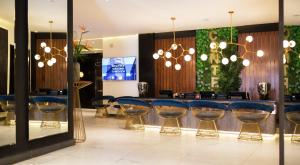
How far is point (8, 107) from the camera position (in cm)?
480

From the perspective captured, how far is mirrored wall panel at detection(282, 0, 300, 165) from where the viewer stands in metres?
4.20

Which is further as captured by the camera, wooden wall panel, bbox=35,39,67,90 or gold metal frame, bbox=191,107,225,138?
gold metal frame, bbox=191,107,225,138

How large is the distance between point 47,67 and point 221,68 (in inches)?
236

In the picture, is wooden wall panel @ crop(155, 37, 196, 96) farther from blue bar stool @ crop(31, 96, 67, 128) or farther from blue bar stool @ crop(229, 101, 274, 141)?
blue bar stool @ crop(31, 96, 67, 128)

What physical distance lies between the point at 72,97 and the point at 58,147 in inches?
39.3

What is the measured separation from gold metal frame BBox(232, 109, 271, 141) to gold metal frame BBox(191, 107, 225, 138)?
449 mm

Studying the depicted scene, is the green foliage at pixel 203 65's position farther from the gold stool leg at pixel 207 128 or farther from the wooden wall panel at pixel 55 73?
the wooden wall panel at pixel 55 73

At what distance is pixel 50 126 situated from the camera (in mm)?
5711

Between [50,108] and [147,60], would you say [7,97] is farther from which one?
[147,60]

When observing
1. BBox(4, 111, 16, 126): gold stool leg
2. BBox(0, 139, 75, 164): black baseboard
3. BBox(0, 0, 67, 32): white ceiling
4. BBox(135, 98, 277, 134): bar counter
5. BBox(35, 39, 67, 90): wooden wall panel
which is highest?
BBox(0, 0, 67, 32): white ceiling

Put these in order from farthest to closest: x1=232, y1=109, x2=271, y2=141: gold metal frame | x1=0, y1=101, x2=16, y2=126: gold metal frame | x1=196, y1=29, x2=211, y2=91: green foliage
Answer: x1=196, y1=29, x2=211, y2=91: green foliage, x1=232, y1=109, x2=271, y2=141: gold metal frame, x1=0, y1=101, x2=16, y2=126: gold metal frame

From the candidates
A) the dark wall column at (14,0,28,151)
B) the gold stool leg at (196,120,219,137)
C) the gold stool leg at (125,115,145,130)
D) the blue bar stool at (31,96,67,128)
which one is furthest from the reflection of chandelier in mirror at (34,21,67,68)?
the gold stool leg at (196,120,219,137)

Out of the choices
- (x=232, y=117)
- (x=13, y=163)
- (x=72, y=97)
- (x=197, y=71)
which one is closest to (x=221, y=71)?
(x=197, y=71)

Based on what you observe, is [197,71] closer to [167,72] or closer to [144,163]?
[167,72]
